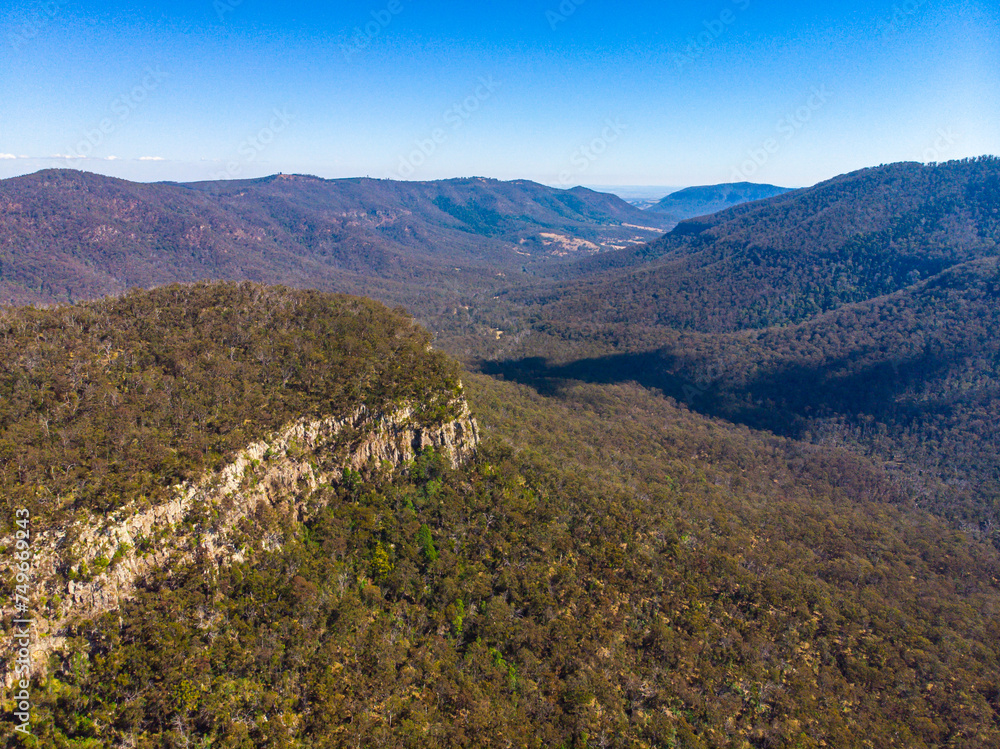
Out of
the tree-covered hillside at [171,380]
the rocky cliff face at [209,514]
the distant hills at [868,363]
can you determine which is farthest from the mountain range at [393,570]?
the distant hills at [868,363]

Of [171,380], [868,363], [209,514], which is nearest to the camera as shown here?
[209,514]

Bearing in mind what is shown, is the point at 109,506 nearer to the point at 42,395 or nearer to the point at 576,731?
the point at 42,395

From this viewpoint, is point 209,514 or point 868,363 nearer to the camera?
point 209,514

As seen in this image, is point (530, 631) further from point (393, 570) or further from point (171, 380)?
point (171, 380)


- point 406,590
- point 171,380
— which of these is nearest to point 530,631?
point 406,590

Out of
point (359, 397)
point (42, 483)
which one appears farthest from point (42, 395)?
point (359, 397)

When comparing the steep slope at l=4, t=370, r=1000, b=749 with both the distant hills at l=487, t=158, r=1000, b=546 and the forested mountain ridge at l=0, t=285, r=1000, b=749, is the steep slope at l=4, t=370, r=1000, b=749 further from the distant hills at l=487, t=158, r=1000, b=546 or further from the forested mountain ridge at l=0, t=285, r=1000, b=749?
the distant hills at l=487, t=158, r=1000, b=546

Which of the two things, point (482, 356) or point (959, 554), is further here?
point (482, 356)
